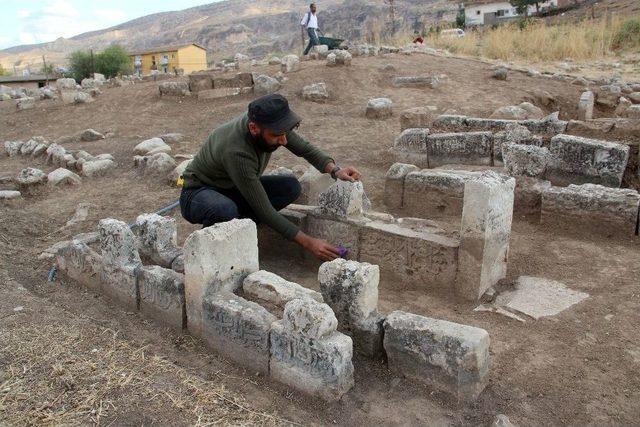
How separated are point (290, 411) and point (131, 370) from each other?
3.46 feet

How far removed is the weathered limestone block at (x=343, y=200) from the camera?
16.0 ft

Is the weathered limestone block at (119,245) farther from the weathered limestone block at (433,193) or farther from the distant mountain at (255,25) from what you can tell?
the distant mountain at (255,25)

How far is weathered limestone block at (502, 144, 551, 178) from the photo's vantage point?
20.0ft

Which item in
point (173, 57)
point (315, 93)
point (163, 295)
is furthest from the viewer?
point (173, 57)

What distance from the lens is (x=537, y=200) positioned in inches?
234

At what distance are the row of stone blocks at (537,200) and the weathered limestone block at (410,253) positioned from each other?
0.65 meters

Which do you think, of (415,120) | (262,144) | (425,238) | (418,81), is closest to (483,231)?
(425,238)

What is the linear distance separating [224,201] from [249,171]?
0.44 metres

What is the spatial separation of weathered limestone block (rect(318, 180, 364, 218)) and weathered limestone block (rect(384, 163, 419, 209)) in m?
1.35

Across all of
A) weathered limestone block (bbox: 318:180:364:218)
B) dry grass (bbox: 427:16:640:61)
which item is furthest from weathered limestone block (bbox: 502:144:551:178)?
dry grass (bbox: 427:16:640:61)

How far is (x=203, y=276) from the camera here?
3561 mm

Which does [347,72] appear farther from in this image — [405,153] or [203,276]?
[203,276]

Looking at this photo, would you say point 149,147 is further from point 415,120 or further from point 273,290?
point 273,290

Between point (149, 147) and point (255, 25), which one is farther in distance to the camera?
point (255, 25)
